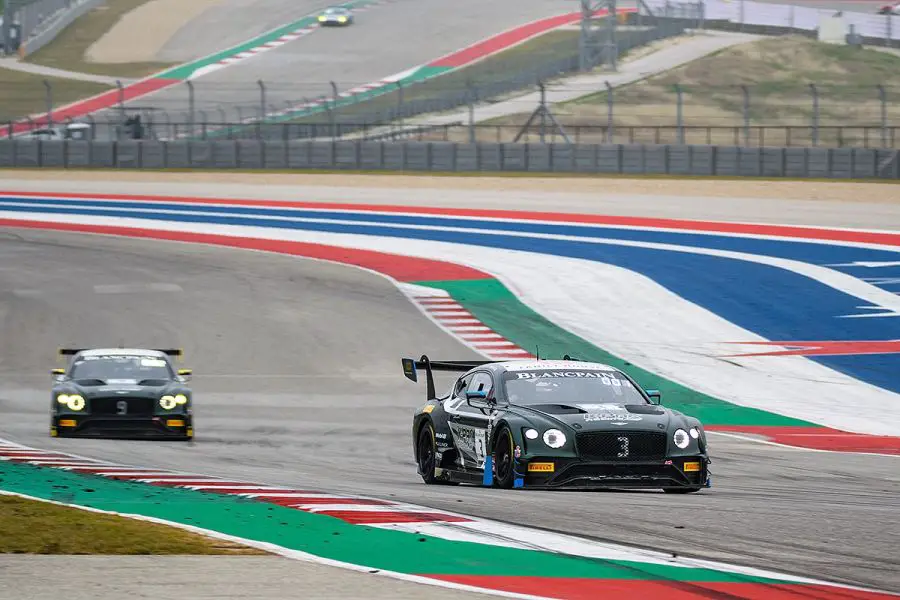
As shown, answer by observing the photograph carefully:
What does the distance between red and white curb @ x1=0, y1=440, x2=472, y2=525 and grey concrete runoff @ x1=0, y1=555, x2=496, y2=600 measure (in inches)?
66.7

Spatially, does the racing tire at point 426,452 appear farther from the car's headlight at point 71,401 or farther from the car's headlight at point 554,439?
the car's headlight at point 71,401

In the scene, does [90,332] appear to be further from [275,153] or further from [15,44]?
[15,44]

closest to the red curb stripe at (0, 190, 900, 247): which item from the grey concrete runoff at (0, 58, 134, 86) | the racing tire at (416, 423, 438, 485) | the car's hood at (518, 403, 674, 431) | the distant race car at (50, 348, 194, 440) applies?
the distant race car at (50, 348, 194, 440)

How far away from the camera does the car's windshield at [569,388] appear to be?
12.7 m

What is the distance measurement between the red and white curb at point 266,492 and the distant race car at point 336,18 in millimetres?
72288

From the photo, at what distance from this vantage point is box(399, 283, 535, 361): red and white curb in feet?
77.5

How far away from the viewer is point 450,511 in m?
10.1

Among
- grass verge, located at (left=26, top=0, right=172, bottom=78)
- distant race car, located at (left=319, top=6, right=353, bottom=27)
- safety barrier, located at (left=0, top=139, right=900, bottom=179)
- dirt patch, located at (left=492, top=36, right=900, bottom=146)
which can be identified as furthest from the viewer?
distant race car, located at (left=319, top=6, right=353, bottom=27)

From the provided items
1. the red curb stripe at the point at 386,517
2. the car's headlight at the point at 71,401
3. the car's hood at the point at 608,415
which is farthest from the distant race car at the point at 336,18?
the red curb stripe at the point at 386,517

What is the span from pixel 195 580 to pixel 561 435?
15.8ft

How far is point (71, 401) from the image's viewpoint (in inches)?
687

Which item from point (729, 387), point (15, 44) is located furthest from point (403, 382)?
point (15, 44)

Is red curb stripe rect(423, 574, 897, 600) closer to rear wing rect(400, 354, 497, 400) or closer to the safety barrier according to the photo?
rear wing rect(400, 354, 497, 400)

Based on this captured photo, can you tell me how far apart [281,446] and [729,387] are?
302 inches
